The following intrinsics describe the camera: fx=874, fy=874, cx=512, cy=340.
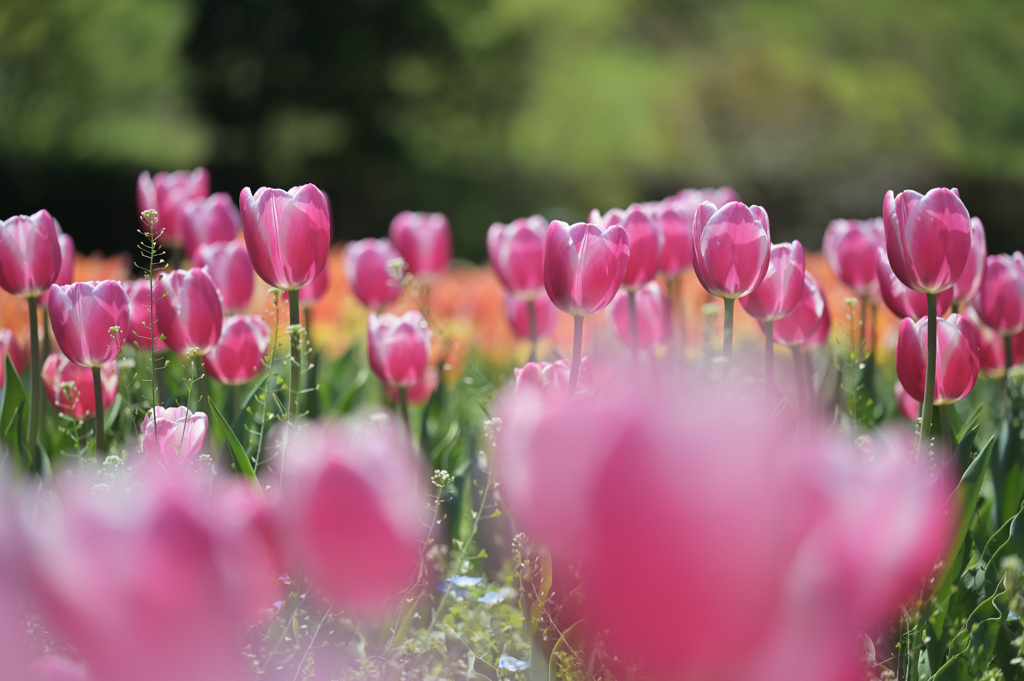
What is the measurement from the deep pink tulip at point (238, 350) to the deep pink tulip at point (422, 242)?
1.03m

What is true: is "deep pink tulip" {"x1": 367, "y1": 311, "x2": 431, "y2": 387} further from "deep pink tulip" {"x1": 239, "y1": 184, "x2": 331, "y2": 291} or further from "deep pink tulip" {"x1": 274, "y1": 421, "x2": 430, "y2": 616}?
"deep pink tulip" {"x1": 274, "y1": 421, "x2": 430, "y2": 616}

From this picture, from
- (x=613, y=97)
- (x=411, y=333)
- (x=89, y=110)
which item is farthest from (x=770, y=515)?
(x=613, y=97)

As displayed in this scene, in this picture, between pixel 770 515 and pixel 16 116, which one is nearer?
pixel 770 515

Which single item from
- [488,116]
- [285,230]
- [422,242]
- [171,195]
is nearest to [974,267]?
[285,230]

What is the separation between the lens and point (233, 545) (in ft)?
1.44

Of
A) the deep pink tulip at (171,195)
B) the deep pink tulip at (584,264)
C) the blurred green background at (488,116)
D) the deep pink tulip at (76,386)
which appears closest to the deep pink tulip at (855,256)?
the deep pink tulip at (584,264)

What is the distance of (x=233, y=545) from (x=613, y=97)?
18000 mm

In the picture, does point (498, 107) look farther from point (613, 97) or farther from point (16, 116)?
point (16, 116)

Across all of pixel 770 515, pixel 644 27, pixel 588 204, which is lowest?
pixel 588 204

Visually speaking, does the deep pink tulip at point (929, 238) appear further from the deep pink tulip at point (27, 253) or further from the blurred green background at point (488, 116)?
the blurred green background at point (488, 116)

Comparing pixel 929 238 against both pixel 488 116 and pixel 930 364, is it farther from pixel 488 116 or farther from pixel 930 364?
pixel 488 116

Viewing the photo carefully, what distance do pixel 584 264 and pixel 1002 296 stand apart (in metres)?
1.02

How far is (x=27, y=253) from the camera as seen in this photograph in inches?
62.4

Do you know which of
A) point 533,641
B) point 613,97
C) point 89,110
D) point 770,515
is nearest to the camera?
point 770,515
